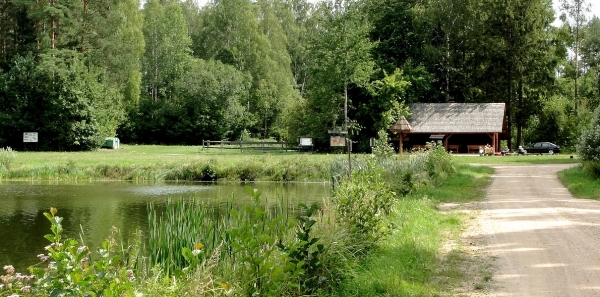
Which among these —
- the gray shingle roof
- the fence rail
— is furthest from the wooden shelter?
the fence rail

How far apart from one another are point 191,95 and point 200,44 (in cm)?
1213

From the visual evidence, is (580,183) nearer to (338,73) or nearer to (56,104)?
(338,73)

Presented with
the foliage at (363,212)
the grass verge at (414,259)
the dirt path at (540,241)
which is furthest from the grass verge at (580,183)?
the foliage at (363,212)

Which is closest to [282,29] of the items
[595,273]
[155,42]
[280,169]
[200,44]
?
[200,44]

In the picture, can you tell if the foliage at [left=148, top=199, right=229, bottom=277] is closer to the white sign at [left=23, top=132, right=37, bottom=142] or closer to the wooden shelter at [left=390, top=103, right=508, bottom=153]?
the wooden shelter at [left=390, top=103, right=508, bottom=153]

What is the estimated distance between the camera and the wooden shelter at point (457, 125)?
41000 mm

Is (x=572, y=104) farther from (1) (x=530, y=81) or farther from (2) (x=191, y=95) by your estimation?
(2) (x=191, y=95)

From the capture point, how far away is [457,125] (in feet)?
136

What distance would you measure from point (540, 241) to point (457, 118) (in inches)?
1307

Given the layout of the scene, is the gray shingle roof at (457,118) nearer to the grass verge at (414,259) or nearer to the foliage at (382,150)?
the foliage at (382,150)

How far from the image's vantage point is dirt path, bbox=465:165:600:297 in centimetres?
707

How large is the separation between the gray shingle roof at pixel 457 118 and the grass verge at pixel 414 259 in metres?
28.5

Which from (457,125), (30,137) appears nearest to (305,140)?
(457,125)

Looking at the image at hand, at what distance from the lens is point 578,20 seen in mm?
52625
